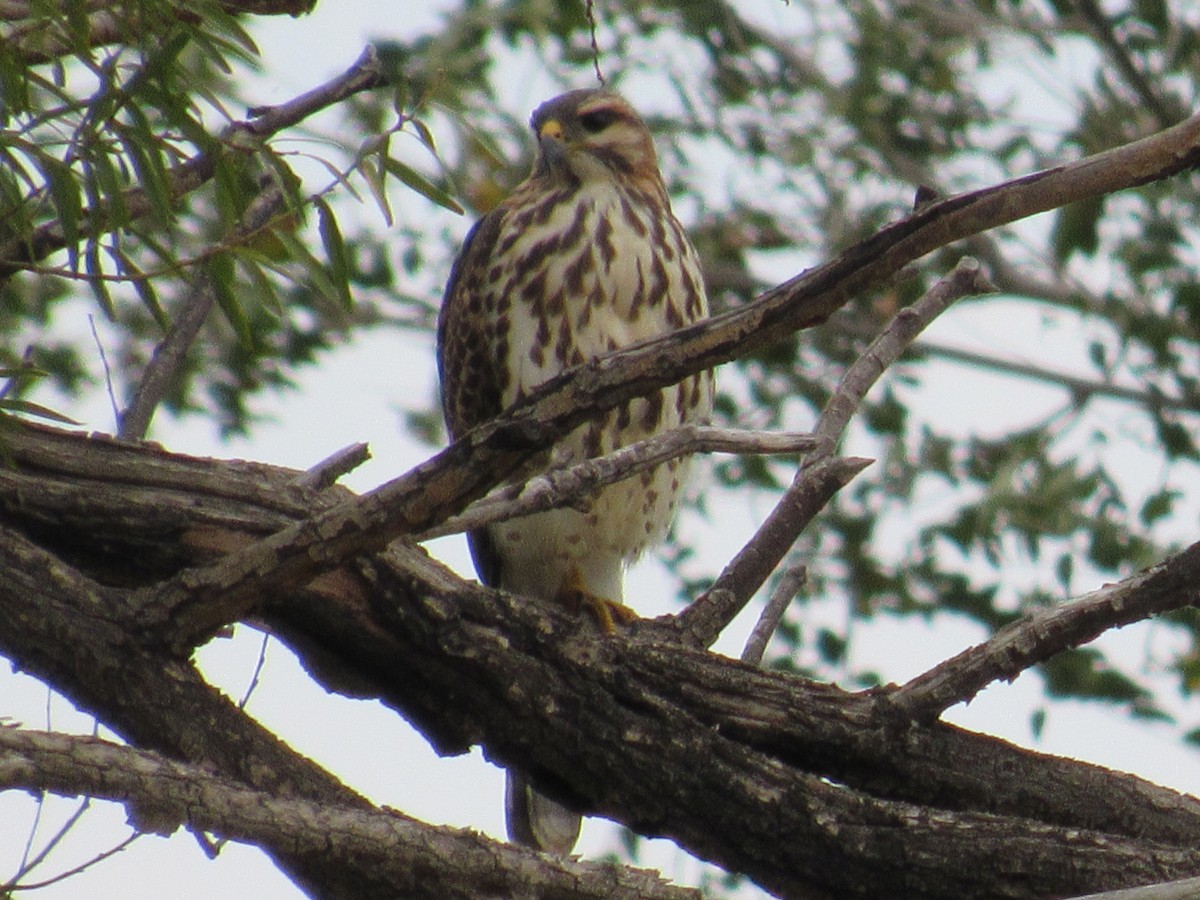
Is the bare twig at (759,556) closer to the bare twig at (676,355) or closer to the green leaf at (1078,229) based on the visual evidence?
the bare twig at (676,355)

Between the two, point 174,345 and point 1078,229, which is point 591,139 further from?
point 1078,229

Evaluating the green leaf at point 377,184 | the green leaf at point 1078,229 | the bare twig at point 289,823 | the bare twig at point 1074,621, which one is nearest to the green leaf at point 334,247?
the green leaf at point 377,184

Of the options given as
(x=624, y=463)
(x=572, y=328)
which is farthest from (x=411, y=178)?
(x=572, y=328)

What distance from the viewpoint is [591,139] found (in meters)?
4.67

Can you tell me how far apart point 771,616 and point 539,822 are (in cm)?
88

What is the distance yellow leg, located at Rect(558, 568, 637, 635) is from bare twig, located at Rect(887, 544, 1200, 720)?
1.56 meters

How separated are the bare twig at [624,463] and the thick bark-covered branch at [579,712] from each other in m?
0.22

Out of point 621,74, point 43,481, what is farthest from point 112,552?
point 621,74

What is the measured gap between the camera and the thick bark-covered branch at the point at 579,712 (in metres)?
2.46

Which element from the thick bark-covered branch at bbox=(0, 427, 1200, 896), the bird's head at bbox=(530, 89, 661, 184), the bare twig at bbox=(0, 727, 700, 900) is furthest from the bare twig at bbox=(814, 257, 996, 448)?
the bird's head at bbox=(530, 89, 661, 184)

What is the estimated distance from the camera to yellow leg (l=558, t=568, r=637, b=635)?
4.14m

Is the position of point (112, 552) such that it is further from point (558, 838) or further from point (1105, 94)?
point (1105, 94)

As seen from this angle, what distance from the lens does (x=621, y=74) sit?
288 inches

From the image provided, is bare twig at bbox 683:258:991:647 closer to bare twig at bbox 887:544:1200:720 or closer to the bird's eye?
bare twig at bbox 887:544:1200:720
